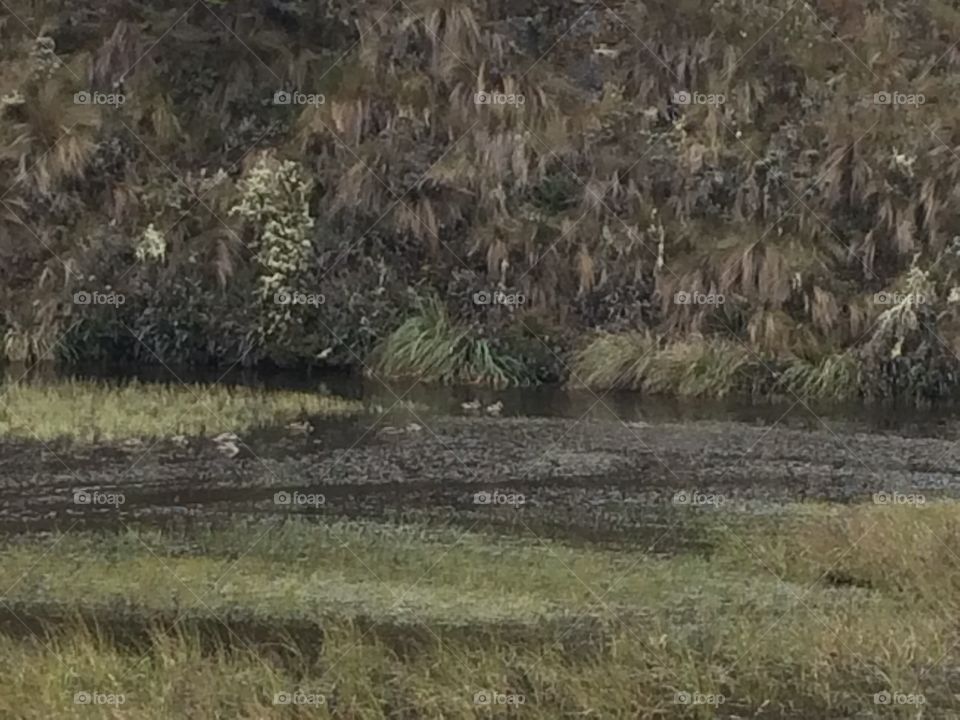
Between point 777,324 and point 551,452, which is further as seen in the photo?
point 777,324

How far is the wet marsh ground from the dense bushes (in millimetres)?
1949

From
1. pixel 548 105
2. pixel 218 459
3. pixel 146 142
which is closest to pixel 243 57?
pixel 146 142

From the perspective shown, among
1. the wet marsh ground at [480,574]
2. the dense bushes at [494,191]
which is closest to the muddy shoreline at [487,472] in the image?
the wet marsh ground at [480,574]

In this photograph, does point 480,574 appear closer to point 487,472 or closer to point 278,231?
point 487,472

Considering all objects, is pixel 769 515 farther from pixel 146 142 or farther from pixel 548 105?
pixel 146 142

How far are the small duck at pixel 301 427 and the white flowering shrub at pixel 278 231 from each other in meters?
2.14

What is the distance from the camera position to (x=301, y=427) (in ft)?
30.3

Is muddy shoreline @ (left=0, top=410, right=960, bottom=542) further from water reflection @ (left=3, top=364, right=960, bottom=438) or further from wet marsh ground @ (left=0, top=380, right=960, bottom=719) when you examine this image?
water reflection @ (left=3, top=364, right=960, bottom=438)

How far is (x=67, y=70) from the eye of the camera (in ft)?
40.5

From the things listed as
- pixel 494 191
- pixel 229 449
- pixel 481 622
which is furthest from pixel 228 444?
pixel 494 191

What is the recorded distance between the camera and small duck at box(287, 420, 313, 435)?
30.0 ft

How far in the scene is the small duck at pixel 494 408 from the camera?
993cm

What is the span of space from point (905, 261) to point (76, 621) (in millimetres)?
8151

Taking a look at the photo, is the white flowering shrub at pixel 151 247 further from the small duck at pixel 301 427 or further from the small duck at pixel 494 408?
the small duck at pixel 494 408
